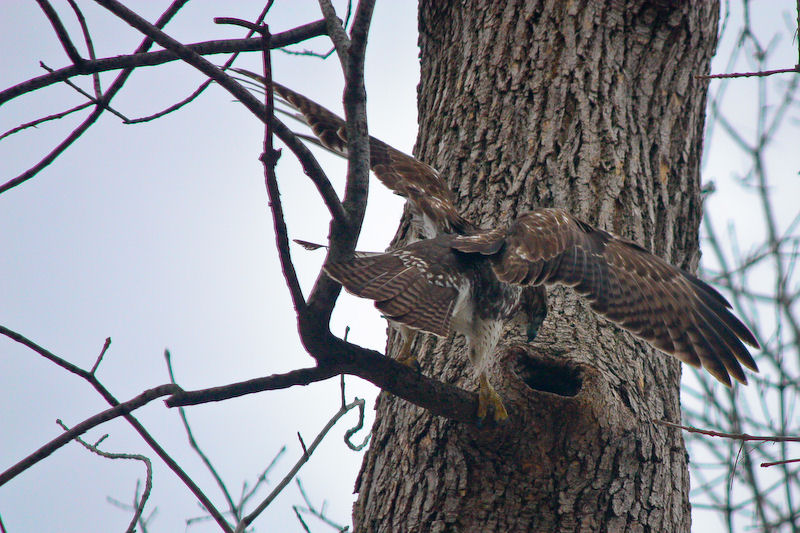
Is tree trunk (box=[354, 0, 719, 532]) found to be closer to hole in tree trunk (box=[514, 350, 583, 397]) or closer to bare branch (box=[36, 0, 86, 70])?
hole in tree trunk (box=[514, 350, 583, 397])

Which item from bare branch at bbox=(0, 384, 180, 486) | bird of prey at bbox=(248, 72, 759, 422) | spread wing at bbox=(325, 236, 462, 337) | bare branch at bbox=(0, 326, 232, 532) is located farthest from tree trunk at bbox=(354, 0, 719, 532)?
bare branch at bbox=(0, 384, 180, 486)

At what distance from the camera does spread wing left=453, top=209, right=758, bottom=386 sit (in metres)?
2.93

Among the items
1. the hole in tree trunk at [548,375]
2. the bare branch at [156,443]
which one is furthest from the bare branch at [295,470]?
→ the hole in tree trunk at [548,375]

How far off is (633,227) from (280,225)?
205cm

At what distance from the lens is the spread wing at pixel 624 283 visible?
293 centimetres

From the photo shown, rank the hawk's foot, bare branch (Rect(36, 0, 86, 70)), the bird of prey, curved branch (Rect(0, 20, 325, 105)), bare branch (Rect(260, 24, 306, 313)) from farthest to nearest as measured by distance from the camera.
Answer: the bird of prey, the hawk's foot, curved branch (Rect(0, 20, 325, 105)), bare branch (Rect(36, 0, 86, 70)), bare branch (Rect(260, 24, 306, 313))

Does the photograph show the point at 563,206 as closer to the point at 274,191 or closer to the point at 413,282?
the point at 413,282

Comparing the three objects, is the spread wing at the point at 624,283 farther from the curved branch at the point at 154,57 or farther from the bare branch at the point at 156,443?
the bare branch at the point at 156,443

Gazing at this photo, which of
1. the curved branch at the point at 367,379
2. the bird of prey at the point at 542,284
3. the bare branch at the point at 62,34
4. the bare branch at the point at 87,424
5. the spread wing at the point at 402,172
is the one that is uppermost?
the spread wing at the point at 402,172

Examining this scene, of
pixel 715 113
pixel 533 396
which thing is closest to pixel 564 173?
pixel 533 396

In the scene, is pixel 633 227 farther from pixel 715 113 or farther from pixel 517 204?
pixel 715 113

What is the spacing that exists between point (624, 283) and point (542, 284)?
1.17 feet

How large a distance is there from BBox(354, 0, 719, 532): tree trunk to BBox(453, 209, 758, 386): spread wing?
22 cm

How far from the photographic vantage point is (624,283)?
10.1 feet
